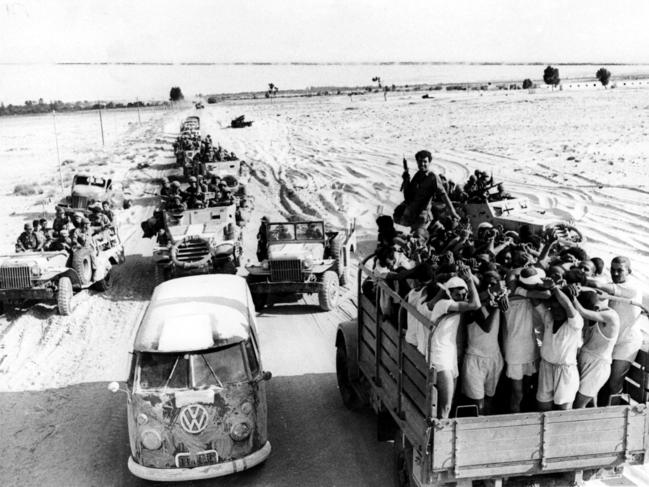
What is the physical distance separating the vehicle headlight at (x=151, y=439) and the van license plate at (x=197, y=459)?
25 cm

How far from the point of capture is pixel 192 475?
23.2ft

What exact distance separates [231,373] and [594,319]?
366 cm

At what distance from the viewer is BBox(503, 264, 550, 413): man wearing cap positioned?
6.09 m

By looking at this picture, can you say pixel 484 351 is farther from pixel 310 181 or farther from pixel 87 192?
pixel 310 181

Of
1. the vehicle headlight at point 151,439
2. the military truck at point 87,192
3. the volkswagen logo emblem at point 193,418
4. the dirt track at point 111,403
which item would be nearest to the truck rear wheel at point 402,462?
the dirt track at point 111,403

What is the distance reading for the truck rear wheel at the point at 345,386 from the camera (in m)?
9.09

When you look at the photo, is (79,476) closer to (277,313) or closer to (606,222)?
(277,313)

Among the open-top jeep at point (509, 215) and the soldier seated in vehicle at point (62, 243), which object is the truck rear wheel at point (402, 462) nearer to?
the open-top jeep at point (509, 215)

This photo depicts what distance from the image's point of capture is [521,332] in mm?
6105

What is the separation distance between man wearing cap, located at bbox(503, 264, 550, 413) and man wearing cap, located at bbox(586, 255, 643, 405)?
2.36 ft

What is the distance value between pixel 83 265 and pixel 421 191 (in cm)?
753

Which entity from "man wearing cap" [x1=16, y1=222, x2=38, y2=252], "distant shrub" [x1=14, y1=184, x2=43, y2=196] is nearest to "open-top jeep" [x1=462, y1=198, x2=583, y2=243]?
"man wearing cap" [x1=16, y1=222, x2=38, y2=252]

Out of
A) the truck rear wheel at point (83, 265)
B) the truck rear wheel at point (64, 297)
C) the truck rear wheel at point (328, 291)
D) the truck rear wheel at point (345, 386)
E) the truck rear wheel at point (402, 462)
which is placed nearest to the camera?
the truck rear wheel at point (402, 462)

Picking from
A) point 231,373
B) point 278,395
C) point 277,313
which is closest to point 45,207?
point 277,313
